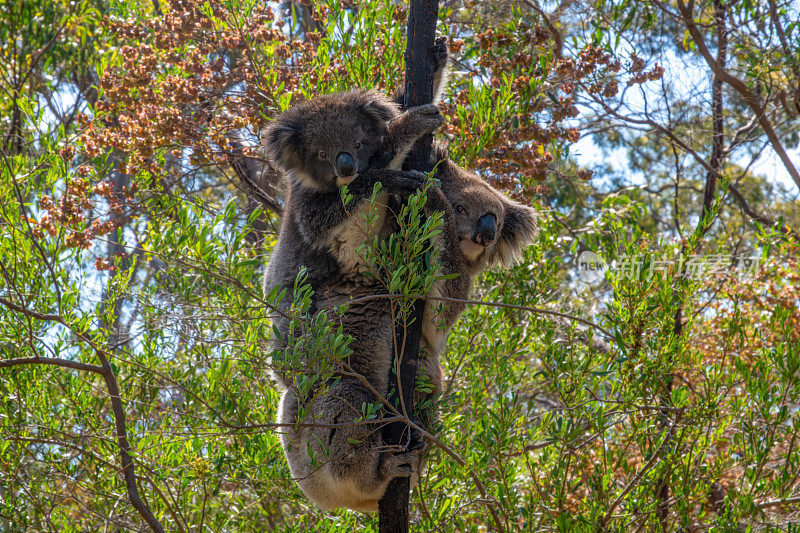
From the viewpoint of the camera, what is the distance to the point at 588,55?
363cm

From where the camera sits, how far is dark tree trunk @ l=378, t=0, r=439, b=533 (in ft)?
8.44

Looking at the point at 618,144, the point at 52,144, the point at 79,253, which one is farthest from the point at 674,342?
the point at 618,144

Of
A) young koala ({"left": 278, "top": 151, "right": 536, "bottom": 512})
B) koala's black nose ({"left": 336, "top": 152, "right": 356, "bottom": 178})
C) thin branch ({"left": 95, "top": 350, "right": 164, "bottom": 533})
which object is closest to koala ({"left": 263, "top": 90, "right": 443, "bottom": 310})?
koala's black nose ({"left": 336, "top": 152, "right": 356, "bottom": 178})

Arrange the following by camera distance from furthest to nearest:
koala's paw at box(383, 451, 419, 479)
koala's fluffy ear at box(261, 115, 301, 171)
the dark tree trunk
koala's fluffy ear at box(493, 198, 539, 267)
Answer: koala's fluffy ear at box(493, 198, 539, 267), koala's fluffy ear at box(261, 115, 301, 171), koala's paw at box(383, 451, 419, 479), the dark tree trunk

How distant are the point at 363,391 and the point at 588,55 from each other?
6.81 feet

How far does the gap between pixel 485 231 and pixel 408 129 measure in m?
0.57

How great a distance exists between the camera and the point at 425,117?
2.75 metres

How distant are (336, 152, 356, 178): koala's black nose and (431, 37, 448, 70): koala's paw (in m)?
0.61

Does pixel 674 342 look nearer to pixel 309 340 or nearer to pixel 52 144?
pixel 309 340

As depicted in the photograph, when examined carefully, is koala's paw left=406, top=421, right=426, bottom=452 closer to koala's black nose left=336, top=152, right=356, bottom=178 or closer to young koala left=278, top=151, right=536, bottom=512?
young koala left=278, top=151, right=536, bottom=512

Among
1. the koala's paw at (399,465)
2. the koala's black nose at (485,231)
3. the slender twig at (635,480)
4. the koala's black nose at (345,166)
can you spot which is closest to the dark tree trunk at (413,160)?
the koala's paw at (399,465)

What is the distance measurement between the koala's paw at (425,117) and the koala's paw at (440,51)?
0.37 meters

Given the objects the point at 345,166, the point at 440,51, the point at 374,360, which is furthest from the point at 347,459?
the point at 440,51

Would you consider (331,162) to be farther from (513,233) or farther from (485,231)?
(513,233)
